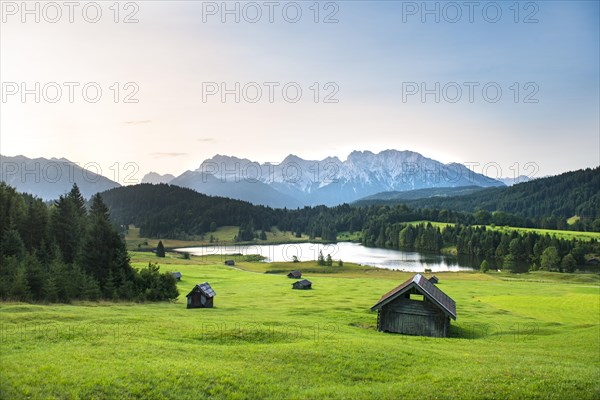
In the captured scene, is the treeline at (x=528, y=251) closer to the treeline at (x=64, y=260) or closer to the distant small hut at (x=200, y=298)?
the distant small hut at (x=200, y=298)

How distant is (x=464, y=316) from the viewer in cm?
5250

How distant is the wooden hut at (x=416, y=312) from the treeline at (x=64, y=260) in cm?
3339

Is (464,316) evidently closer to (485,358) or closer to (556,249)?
(485,358)

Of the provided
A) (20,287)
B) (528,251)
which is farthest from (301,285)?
(528,251)

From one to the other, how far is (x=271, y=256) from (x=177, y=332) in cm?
15767

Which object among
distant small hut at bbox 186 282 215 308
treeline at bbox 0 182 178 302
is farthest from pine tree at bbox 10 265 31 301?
distant small hut at bbox 186 282 215 308

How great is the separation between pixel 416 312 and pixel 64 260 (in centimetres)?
5263

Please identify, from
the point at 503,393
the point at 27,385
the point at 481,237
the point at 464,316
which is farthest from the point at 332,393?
the point at 481,237

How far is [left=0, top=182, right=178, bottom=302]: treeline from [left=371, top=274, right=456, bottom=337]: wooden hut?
110 feet

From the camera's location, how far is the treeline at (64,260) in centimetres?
4828

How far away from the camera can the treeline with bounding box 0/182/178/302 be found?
48.3 metres

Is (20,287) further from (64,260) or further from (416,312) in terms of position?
(416,312)

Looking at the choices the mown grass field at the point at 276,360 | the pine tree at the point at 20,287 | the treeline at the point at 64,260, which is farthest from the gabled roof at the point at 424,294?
the pine tree at the point at 20,287

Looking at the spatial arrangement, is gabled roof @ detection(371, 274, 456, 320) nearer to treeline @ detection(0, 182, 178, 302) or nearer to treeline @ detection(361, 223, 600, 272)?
treeline @ detection(0, 182, 178, 302)
